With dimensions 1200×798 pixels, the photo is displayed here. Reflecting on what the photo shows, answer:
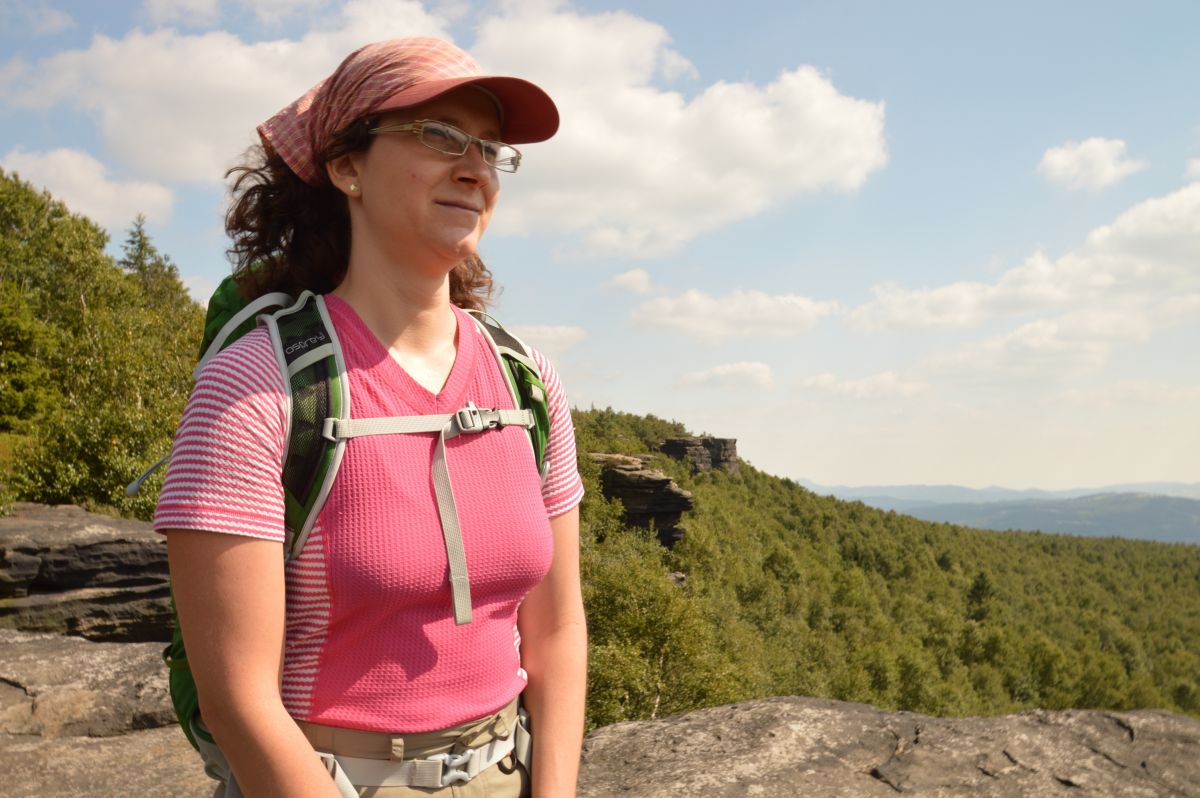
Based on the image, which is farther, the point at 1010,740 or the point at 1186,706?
the point at 1186,706

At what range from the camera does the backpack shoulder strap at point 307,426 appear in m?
1.47

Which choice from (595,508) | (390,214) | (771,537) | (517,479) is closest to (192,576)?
(517,479)

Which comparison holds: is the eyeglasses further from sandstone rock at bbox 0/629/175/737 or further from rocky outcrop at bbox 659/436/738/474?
rocky outcrop at bbox 659/436/738/474

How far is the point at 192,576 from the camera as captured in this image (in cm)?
139

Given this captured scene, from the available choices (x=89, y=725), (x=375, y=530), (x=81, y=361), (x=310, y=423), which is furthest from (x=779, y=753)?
(x=81, y=361)

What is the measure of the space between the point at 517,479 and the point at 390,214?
0.60 m

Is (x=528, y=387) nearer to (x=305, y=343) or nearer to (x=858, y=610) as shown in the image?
(x=305, y=343)

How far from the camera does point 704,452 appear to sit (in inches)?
3551

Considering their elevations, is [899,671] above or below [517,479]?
below

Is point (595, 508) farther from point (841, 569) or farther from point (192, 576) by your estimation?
point (192, 576)

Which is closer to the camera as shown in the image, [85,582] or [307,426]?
[307,426]

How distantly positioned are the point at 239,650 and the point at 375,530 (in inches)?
11.6

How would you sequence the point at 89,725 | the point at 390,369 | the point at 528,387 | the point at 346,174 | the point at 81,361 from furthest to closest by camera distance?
the point at 81,361 → the point at 89,725 → the point at 528,387 → the point at 346,174 → the point at 390,369

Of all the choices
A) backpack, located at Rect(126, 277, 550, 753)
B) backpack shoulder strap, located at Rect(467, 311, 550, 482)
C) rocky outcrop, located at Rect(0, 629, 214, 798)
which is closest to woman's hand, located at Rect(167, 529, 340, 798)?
backpack, located at Rect(126, 277, 550, 753)
